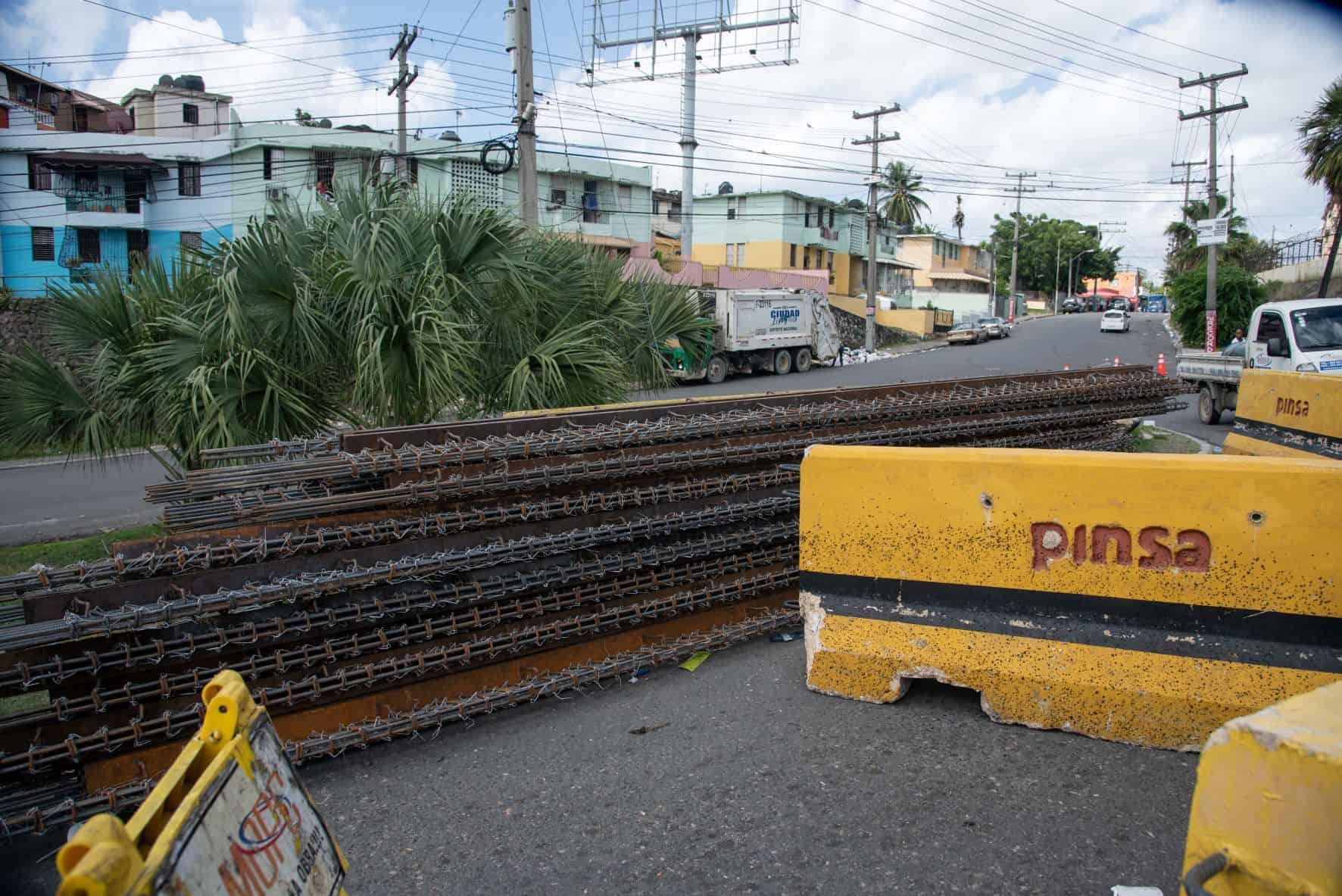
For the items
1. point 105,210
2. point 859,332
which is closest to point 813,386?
point 859,332

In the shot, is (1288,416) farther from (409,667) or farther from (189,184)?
(189,184)

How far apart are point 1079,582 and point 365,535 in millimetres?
3355

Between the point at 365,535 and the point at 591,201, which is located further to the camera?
the point at 591,201

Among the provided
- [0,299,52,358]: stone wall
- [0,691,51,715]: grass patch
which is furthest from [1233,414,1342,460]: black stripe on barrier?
[0,299,52,358]: stone wall

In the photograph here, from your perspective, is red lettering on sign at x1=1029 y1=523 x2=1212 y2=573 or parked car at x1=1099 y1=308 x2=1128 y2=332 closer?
red lettering on sign at x1=1029 y1=523 x2=1212 y2=573

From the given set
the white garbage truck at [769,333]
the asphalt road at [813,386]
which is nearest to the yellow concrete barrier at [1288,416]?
the asphalt road at [813,386]

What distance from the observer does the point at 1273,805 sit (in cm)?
177

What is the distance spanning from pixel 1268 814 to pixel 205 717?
7.31 feet

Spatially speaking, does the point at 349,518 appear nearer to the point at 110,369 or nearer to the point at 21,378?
the point at 110,369

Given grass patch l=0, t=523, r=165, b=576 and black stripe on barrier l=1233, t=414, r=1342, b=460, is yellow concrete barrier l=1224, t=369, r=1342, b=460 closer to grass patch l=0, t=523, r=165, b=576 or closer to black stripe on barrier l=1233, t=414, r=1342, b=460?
black stripe on barrier l=1233, t=414, r=1342, b=460

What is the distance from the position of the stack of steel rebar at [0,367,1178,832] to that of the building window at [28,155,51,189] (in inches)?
1527

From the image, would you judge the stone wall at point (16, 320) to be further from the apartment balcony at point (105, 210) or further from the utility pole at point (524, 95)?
the utility pole at point (524, 95)

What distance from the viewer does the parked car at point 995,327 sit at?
169 feet

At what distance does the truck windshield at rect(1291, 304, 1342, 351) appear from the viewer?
12984 millimetres
